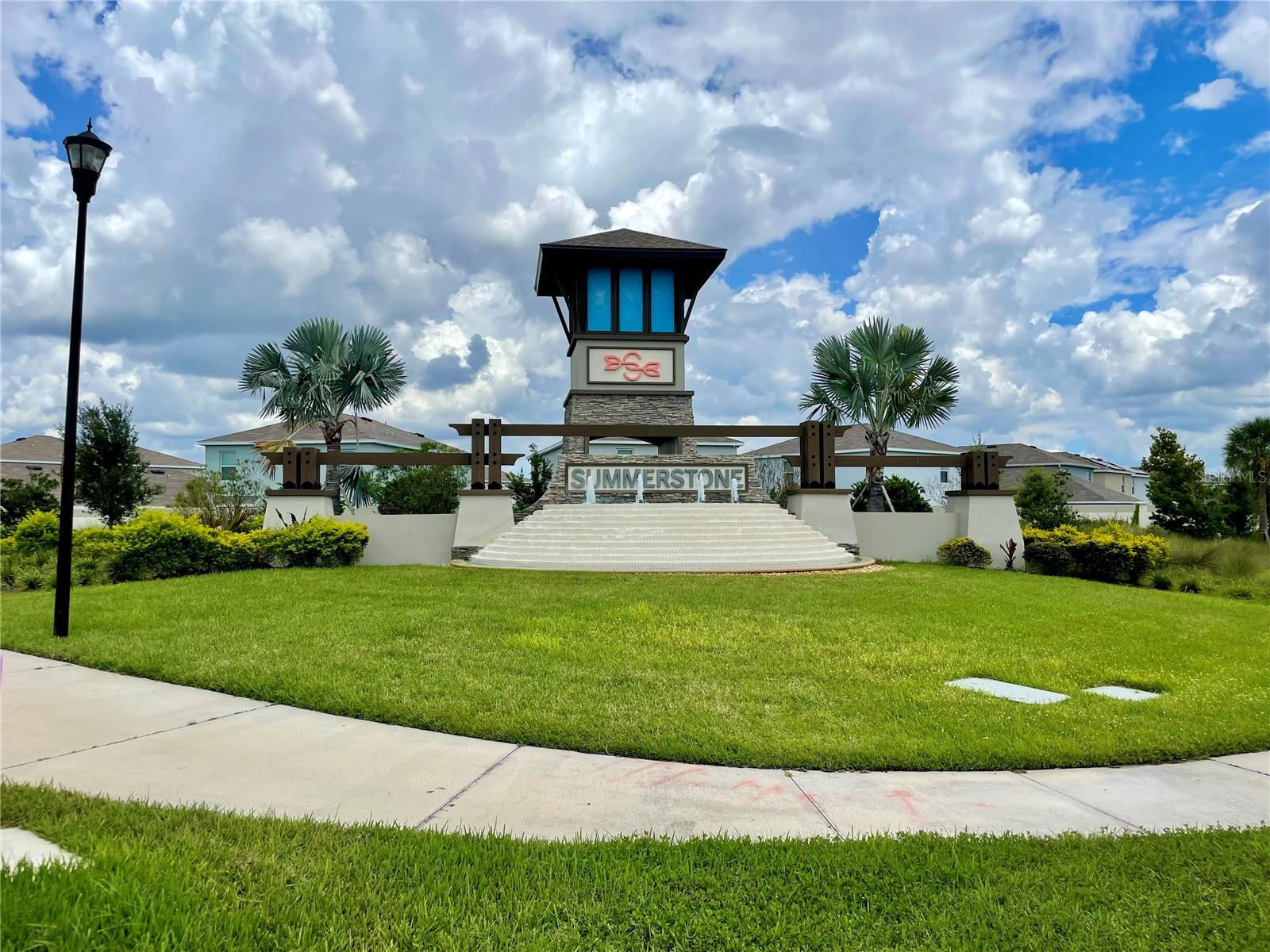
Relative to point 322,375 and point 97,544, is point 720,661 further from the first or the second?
point 322,375

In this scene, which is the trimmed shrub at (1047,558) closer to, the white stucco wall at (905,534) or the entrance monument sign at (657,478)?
the white stucco wall at (905,534)

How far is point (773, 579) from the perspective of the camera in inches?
546

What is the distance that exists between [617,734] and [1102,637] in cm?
705

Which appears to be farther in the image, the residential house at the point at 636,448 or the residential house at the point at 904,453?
the residential house at the point at 904,453

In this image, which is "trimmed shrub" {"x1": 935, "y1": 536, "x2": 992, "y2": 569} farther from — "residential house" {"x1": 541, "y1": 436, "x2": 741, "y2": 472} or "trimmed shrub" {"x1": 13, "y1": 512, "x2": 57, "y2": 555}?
"trimmed shrub" {"x1": 13, "y1": 512, "x2": 57, "y2": 555}

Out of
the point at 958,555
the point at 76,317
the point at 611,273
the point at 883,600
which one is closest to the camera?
the point at 76,317

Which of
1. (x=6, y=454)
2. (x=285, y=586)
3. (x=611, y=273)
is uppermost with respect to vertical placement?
(x=611, y=273)

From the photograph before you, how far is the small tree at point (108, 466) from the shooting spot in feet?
74.6

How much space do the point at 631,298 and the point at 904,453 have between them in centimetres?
1993

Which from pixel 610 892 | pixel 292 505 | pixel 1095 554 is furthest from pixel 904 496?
pixel 610 892

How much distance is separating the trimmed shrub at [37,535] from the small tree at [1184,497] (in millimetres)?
38139

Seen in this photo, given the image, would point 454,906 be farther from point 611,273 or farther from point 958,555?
point 611,273

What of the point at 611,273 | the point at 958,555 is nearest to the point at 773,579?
the point at 958,555

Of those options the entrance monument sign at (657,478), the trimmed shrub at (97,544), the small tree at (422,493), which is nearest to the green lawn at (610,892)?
the trimmed shrub at (97,544)
